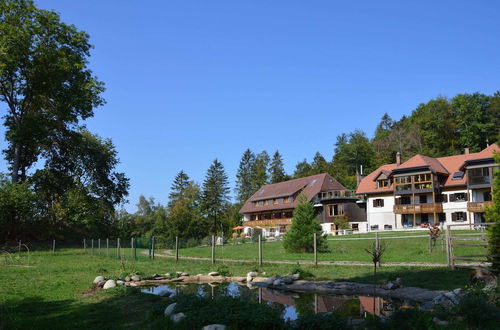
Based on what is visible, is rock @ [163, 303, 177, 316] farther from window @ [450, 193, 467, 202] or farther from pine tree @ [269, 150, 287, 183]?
pine tree @ [269, 150, 287, 183]

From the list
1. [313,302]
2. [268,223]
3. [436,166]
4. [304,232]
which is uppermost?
[436,166]

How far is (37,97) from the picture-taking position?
37.1 metres

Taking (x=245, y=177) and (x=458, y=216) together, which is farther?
(x=245, y=177)

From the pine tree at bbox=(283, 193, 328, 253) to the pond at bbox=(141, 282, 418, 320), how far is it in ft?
36.8

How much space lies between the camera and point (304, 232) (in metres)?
24.4

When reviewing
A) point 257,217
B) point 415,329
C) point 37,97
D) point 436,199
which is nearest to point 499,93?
point 436,199

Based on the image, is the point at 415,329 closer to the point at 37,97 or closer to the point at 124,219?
the point at 37,97

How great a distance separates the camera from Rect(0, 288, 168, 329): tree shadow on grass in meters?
7.70

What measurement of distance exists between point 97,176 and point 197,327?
1625 inches

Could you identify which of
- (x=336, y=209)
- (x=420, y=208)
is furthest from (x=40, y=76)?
(x=420, y=208)

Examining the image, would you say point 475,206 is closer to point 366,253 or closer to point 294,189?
point 294,189

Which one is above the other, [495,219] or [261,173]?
[261,173]

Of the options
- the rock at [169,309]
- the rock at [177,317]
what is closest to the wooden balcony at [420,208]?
the rock at [169,309]

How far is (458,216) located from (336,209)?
14.6 m
